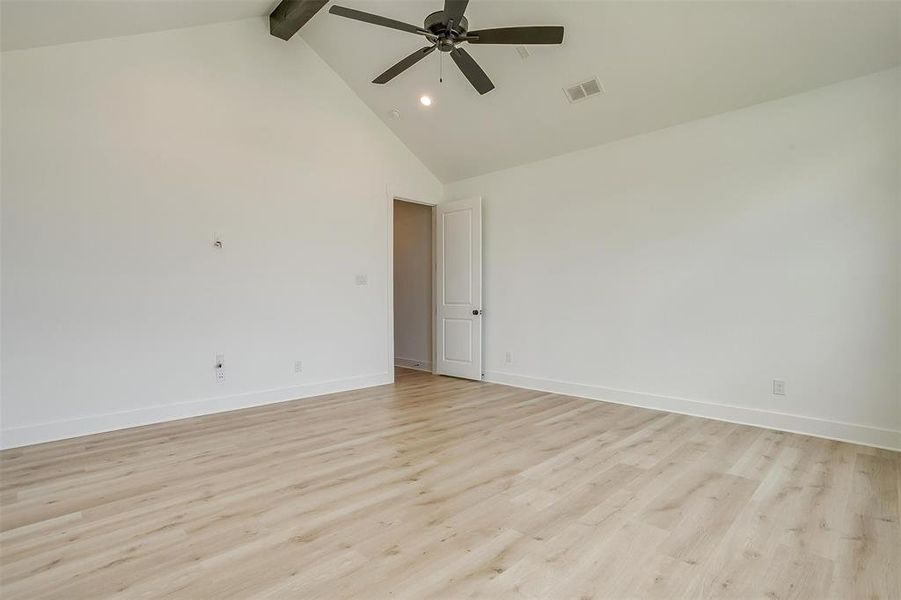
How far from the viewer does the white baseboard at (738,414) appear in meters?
3.18

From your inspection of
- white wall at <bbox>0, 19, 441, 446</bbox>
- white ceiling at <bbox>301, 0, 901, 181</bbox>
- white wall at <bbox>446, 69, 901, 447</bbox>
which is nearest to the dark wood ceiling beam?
white wall at <bbox>0, 19, 441, 446</bbox>

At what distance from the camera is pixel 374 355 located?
5.37 m

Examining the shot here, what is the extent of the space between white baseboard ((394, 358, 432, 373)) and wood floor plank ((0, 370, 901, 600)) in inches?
114

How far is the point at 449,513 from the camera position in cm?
217

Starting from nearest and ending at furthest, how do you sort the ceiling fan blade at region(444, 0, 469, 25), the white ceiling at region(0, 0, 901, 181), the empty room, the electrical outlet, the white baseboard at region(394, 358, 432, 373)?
the empty room
the ceiling fan blade at region(444, 0, 469, 25)
the white ceiling at region(0, 0, 901, 181)
the electrical outlet
the white baseboard at region(394, 358, 432, 373)

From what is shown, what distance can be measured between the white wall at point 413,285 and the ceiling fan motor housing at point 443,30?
140 inches

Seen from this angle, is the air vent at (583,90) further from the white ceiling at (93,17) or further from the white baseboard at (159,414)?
the white baseboard at (159,414)

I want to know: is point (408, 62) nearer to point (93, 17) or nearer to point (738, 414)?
point (93, 17)

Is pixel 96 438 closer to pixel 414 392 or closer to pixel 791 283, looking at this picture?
pixel 414 392

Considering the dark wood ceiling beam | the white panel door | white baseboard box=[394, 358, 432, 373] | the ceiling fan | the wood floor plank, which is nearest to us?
the wood floor plank

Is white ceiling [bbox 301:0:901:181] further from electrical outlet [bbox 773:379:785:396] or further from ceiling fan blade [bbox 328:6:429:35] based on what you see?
electrical outlet [bbox 773:379:785:396]

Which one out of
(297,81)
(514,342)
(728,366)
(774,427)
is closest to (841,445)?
(774,427)

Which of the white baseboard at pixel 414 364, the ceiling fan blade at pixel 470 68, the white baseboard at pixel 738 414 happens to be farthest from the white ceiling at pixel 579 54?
the white baseboard at pixel 414 364

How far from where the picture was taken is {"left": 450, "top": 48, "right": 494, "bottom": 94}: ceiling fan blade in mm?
3162
